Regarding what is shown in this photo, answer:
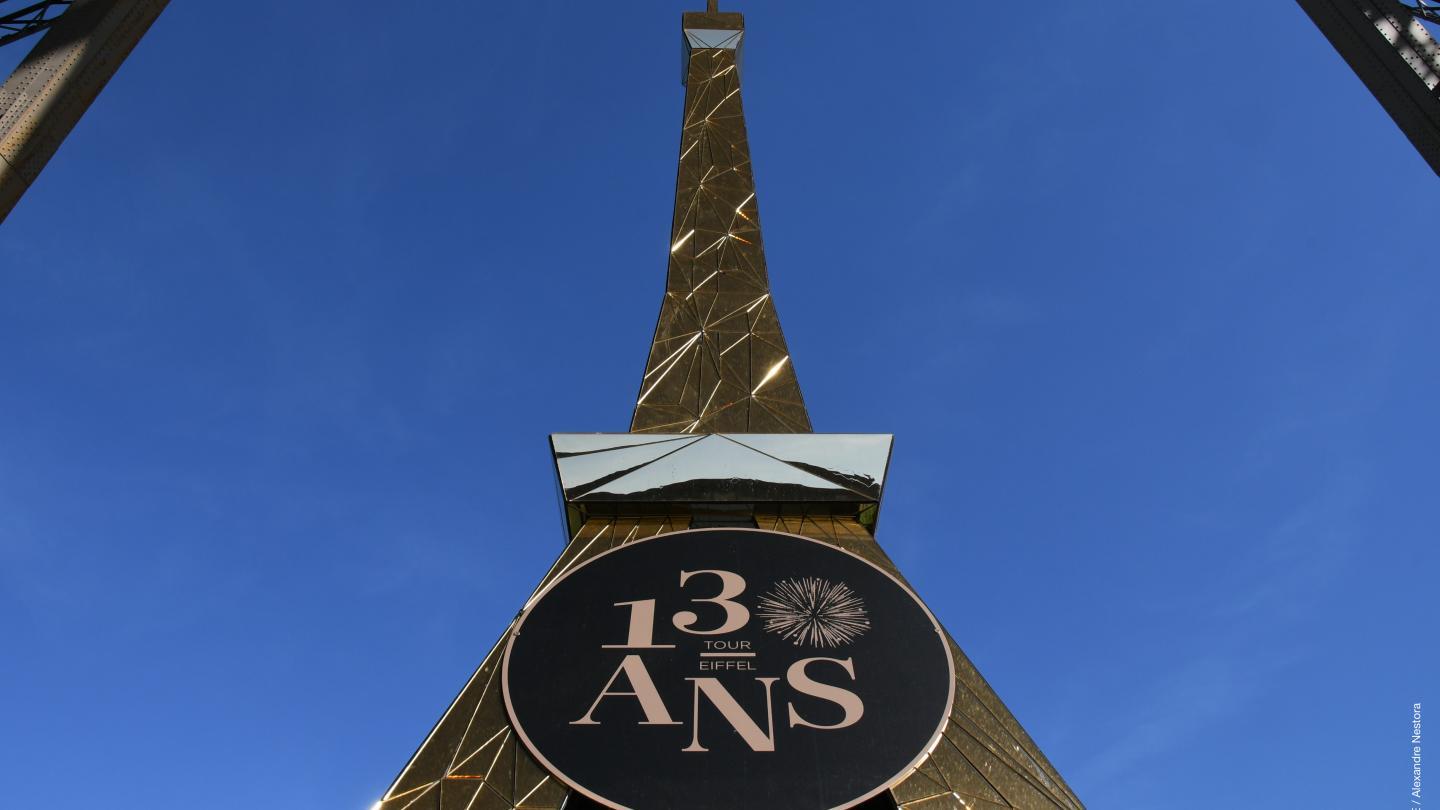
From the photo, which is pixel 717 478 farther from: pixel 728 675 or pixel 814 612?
pixel 728 675

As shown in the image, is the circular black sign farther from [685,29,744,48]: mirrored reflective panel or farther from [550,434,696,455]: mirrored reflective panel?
[685,29,744,48]: mirrored reflective panel

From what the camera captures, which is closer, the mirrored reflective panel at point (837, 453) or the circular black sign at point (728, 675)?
the circular black sign at point (728, 675)

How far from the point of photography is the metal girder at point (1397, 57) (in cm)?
841

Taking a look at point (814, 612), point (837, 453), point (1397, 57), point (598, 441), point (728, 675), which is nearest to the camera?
point (1397, 57)

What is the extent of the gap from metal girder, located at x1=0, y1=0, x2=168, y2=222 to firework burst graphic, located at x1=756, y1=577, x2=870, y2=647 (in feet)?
25.4

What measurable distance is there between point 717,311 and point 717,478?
3.66 metres

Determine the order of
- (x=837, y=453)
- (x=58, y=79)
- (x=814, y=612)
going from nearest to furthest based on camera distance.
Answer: (x=58, y=79) → (x=814, y=612) → (x=837, y=453)

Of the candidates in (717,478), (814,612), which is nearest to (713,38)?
(717,478)

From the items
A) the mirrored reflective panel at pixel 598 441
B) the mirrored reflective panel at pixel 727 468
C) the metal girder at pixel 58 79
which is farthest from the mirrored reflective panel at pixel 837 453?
the metal girder at pixel 58 79

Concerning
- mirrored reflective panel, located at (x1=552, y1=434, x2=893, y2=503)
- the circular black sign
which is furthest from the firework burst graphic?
mirrored reflective panel, located at (x1=552, y1=434, x2=893, y2=503)

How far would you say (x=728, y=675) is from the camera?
11.1m

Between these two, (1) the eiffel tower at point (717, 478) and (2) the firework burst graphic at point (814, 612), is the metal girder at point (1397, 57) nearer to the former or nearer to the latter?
(1) the eiffel tower at point (717, 478)

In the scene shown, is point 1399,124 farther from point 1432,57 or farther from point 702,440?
point 702,440

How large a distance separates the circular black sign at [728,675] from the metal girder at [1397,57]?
6.33 m
